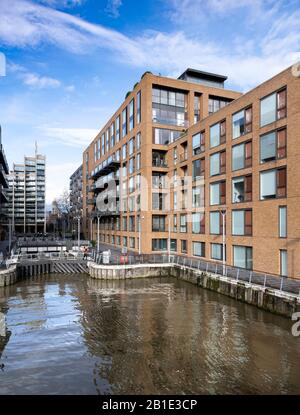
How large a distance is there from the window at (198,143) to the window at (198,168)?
3.66ft

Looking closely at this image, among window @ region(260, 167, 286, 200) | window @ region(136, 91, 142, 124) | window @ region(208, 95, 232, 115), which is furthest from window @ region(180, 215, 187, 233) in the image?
window @ region(208, 95, 232, 115)

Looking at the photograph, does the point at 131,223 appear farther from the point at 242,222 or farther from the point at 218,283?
the point at 218,283

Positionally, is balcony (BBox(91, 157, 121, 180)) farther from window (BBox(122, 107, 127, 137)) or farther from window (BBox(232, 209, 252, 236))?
window (BBox(232, 209, 252, 236))

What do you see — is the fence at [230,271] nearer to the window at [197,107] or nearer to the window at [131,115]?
the window at [131,115]

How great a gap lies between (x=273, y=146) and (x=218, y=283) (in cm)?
1165

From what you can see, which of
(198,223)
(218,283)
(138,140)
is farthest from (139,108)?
(218,283)

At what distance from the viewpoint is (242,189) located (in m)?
28.8

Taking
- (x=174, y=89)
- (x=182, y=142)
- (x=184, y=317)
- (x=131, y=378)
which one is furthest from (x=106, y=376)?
(x=174, y=89)

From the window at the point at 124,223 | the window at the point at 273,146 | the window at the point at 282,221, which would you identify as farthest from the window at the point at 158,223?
the window at the point at 282,221

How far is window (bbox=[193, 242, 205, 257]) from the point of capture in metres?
35.0

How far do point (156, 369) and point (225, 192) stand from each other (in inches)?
851

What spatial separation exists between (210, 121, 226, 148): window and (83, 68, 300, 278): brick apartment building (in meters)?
0.11
